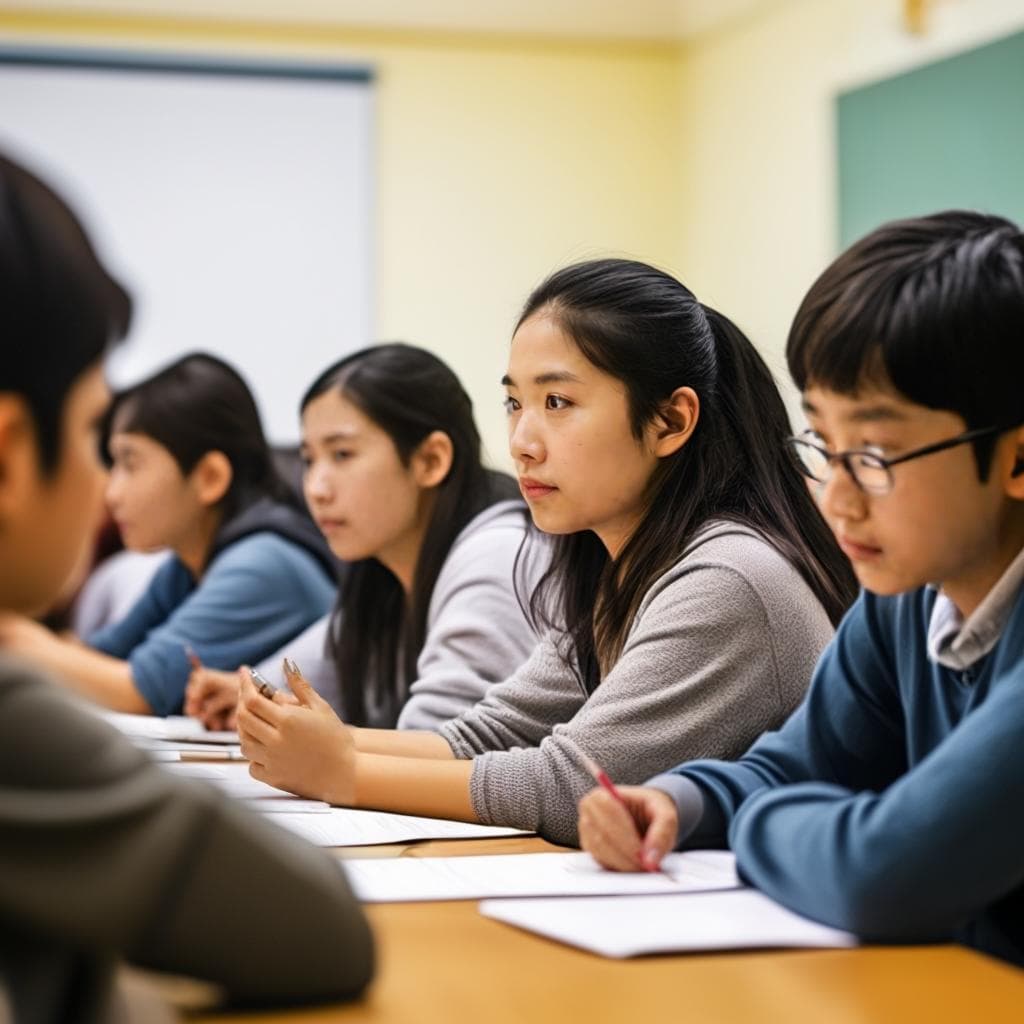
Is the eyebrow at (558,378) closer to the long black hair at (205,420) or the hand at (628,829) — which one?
the hand at (628,829)

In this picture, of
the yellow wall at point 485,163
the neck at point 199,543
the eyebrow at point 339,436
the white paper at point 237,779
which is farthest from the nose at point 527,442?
the yellow wall at point 485,163

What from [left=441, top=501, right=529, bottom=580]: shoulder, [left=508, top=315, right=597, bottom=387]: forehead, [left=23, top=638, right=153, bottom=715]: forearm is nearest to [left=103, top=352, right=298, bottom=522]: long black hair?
[left=23, top=638, right=153, bottom=715]: forearm

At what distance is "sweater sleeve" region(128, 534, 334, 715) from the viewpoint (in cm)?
287

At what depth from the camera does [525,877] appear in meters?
1.25

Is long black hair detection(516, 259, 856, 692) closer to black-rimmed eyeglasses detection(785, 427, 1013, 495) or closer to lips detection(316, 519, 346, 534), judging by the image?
black-rimmed eyeglasses detection(785, 427, 1013, 495)

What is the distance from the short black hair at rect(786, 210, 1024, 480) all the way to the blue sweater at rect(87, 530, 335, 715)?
1926 mm

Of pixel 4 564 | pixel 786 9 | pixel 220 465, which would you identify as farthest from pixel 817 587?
pixel 786 9

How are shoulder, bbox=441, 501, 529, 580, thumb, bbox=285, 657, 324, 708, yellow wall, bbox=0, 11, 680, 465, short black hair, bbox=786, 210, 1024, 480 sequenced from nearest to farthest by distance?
short black hair, bbox=786, 210, 1024, 480, thumb, bbox=285, 657, 324, 708, shoulder, bbox=441, 501, 529, 580, yellow wall, bbox=0, 11, 680, 465

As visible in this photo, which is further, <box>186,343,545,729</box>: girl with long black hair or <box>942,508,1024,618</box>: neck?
<box>186,343,545,729</box>: girl with long black hair

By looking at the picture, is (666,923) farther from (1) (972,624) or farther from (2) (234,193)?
(2) (234,193)

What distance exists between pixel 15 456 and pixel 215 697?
1.81 meters

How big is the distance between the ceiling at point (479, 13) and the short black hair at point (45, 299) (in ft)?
15.0

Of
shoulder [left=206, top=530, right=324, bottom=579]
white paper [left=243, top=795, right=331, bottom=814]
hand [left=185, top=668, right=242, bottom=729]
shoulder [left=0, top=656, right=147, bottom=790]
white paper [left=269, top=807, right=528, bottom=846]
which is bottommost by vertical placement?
hand [left=185, top=668, right=242, bottom=729]

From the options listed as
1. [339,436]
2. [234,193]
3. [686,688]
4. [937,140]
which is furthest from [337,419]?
[234,193]
